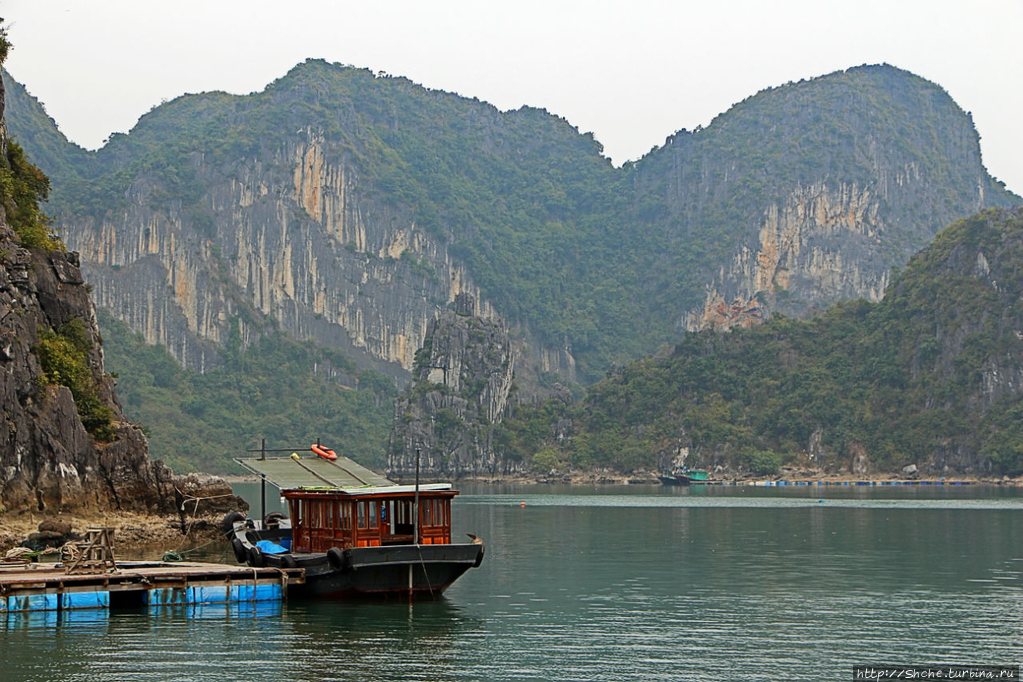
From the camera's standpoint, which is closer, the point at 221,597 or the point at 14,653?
the point at 14,653

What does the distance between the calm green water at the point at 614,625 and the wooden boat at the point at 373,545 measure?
3.34 feet

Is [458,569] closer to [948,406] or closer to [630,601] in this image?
[630,601]

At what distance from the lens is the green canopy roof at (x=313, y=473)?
5078 cm

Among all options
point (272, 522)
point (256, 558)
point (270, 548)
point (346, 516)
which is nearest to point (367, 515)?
point (346, 516)

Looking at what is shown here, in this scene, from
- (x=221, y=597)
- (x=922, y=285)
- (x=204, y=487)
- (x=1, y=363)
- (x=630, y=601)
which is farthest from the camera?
(x=922, y=285)

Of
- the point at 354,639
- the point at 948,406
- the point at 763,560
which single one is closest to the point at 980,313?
the point at 948,406

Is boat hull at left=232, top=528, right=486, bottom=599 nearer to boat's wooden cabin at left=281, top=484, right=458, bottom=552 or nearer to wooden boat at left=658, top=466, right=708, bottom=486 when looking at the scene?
boat's wooden cabin at left=281, top=484, right=458, bottom=552

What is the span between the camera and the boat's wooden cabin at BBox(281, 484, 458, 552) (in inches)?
1774

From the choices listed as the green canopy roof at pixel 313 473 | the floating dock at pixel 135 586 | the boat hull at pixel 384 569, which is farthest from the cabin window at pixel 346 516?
the green canopy roof at pixel 313 473

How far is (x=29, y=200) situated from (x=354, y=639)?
152 ft

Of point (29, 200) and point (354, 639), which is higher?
point (29, 200)

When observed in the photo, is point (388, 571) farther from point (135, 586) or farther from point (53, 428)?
point (53, 428)

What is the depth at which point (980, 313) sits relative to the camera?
184 metres

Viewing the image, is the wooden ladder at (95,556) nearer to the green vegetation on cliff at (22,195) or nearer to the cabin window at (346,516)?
the cabin window at (346,516)
